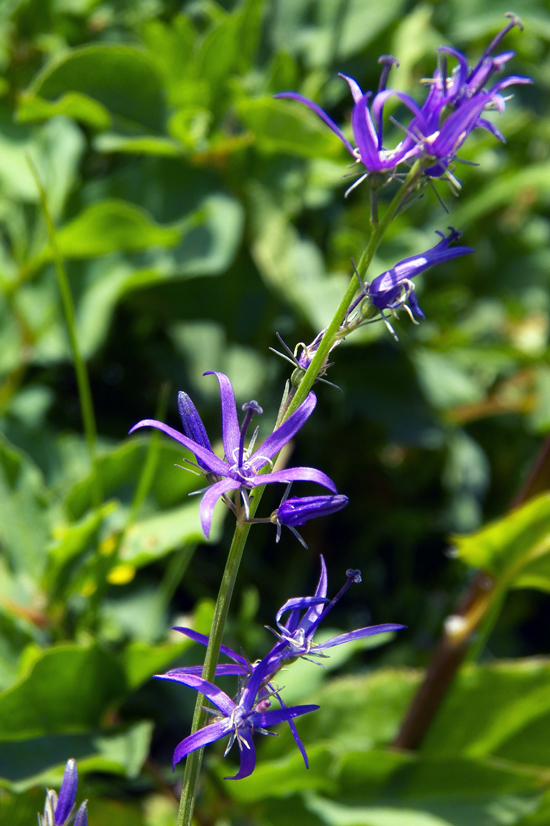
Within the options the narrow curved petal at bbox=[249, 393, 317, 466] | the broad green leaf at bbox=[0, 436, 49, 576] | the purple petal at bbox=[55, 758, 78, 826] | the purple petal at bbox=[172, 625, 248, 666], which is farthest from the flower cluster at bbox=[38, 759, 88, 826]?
the broad green leaf at bbox=[0, 436, 49, 576]

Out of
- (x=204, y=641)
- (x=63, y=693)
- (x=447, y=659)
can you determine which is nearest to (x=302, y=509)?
(x=204, y=641)

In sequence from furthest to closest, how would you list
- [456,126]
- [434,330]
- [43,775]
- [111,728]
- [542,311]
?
[542,311] → [434,330] → [111,728] → [43,775] → [456,126]

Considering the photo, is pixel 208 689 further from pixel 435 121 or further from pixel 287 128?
pixel 287 128

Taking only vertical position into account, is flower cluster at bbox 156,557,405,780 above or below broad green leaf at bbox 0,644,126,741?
above

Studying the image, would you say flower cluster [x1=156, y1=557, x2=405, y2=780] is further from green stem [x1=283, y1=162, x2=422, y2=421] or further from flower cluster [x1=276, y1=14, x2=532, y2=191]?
flower cluster [x1=276, y1=14, x2=532, y2=191]

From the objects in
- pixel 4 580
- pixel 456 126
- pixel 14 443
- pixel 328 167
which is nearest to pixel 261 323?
pixel 328 167

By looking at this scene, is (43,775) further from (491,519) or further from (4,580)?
(491,519)

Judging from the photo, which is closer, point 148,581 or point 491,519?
point 148,581
